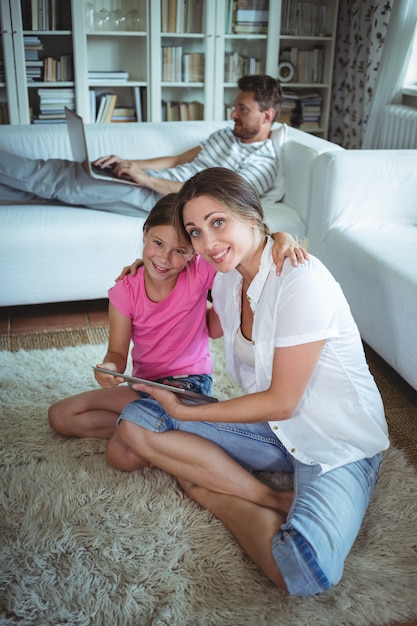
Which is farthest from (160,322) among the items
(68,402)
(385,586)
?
(385,586)

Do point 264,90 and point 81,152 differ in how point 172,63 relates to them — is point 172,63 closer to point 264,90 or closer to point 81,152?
point 264,90

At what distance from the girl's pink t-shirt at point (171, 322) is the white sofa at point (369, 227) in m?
0.68

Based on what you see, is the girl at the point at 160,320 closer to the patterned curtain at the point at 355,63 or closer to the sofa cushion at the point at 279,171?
the sofa cushion at the point at 279,171

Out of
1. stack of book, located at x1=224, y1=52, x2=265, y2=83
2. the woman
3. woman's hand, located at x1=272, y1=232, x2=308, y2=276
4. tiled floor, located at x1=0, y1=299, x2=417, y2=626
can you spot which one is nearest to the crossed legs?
the woman

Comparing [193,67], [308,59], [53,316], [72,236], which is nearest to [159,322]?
[72,236]

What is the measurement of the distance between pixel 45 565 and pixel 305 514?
54 cm

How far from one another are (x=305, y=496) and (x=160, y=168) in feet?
6.56

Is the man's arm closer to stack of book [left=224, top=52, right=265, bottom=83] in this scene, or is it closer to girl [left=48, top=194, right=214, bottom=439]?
girl [left=48, top=194, right=214, bottom=439]

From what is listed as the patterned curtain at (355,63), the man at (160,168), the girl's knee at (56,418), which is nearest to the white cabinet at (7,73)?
the man at (160,168)

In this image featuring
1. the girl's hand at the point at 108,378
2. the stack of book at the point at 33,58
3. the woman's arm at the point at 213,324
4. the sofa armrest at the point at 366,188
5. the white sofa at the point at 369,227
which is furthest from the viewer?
the stack of book at the point at 33,58

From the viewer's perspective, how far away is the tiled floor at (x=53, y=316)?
8.25ft

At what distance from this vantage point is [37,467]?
63.9 inches

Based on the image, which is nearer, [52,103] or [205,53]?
[52,103]

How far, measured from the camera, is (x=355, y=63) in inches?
162
